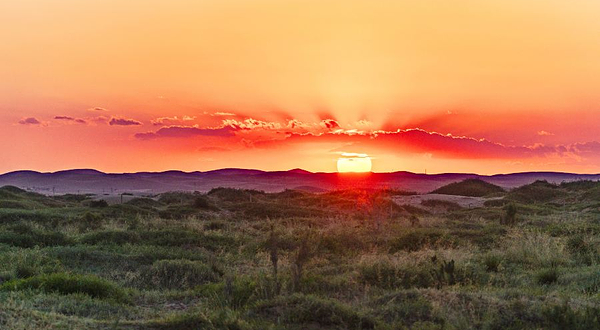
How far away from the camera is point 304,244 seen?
34.0 ft

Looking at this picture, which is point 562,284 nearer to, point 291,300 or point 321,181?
point 291,300

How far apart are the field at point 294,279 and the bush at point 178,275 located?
38mm

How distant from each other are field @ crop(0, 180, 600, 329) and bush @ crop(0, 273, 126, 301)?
0.08 feet

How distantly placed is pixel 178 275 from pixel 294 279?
16.1ft

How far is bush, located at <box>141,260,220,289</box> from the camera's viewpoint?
549 inches

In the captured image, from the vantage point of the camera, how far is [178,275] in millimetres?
14383

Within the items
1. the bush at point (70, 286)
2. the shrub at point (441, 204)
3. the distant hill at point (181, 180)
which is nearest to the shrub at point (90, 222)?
the bush at point (70, 286)

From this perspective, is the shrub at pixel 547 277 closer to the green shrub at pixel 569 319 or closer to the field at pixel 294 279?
the field at pixel 294 279

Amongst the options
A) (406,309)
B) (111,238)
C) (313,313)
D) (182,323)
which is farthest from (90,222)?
(406,309)

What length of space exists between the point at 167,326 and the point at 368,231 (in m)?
16.2

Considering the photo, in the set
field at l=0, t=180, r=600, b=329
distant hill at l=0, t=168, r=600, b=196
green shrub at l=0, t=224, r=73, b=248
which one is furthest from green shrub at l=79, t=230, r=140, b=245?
distant hill at l=0, t=168, r=600, b=196

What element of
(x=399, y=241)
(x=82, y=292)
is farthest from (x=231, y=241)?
(x=82, y=292)

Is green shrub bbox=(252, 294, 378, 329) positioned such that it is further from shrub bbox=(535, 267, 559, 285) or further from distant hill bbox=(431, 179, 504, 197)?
distant hill bbox=(431, 179, 504, 197)

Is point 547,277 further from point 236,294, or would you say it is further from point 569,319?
point 236,294
